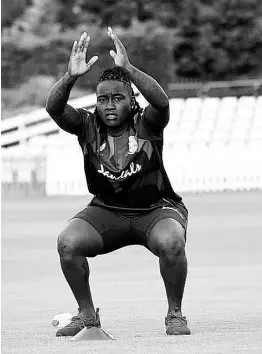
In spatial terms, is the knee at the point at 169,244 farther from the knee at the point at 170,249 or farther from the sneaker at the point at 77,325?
the sneaker at the point at 77,325

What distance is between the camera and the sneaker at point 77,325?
29.1ft

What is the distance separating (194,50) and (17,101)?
248 inches

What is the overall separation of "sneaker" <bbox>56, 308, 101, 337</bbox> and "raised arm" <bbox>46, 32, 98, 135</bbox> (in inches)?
42.6

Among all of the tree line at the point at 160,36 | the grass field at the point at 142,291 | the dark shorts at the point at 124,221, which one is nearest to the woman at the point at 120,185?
the dark shorts at the point at 124,221

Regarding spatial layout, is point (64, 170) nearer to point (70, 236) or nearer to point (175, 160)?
point (175, 160)

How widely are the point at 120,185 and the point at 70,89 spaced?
620 millimetres

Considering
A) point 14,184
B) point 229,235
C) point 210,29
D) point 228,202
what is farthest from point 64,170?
point 210,29

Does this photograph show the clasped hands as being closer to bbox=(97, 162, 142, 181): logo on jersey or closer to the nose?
the nose

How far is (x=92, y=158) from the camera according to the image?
904cm

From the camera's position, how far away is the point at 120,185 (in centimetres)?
897

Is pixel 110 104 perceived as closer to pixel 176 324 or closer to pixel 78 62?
pixel 78 62

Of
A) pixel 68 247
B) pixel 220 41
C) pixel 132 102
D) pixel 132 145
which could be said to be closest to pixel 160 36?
pixel 220 41

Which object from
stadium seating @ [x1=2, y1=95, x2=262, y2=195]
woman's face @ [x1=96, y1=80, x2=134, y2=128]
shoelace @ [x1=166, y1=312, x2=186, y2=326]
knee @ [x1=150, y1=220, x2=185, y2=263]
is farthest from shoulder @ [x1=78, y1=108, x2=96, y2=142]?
stadium seating @ [x1=2, y1=95, x2=262, y2=195]

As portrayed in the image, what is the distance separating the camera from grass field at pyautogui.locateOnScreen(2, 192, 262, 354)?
8375mm
